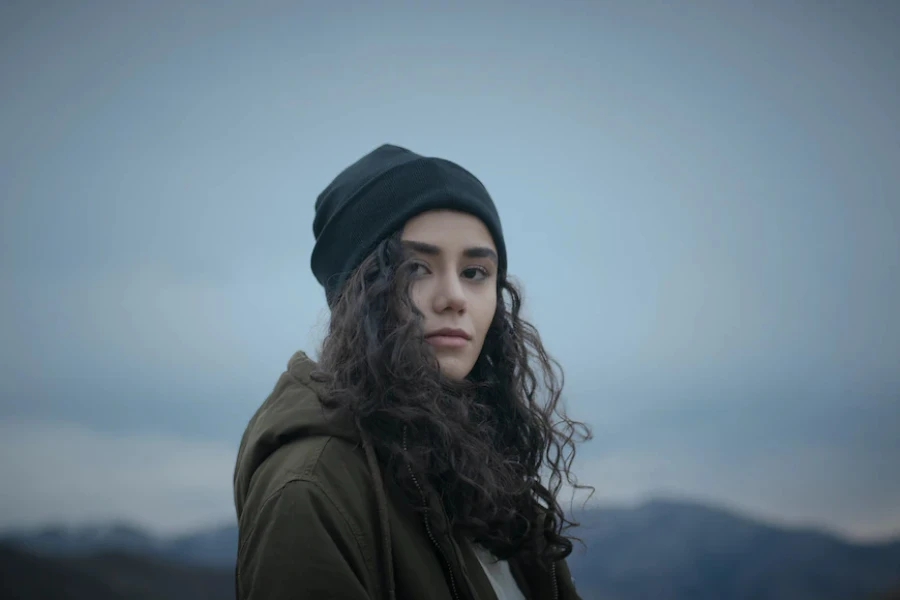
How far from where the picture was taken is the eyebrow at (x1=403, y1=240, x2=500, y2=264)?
58.3 inches

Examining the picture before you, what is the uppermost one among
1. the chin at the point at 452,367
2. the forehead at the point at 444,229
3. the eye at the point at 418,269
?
the forehead at the point at 444,229

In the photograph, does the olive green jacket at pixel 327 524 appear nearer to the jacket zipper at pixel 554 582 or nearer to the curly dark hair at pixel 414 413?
the curly dark hair at pixel 414 413

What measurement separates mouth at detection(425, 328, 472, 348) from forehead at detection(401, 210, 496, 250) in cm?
21

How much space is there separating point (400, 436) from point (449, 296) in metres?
0.34

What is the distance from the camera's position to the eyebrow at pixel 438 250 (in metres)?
1.48

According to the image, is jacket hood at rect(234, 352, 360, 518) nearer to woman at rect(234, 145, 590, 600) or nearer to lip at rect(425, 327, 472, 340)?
woman at rect(234, 145, 590, 600)

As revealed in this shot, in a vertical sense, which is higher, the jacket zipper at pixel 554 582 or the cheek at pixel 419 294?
the cheek at pixel 419 294

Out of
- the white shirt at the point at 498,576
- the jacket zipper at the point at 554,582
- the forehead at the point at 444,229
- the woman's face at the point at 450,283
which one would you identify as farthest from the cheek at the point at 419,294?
the jacket zipper at the point at 554,582

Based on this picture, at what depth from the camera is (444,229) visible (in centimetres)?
151

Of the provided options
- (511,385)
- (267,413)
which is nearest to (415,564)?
(267,413)

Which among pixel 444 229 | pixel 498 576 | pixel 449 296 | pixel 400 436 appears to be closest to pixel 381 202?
pixel 444 229

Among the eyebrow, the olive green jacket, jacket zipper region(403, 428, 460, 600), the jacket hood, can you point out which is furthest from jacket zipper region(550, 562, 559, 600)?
the eyebrow

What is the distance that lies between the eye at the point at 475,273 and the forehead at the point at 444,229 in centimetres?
6

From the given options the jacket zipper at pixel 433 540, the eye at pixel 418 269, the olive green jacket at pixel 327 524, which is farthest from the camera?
the eye at pixel 418 269
